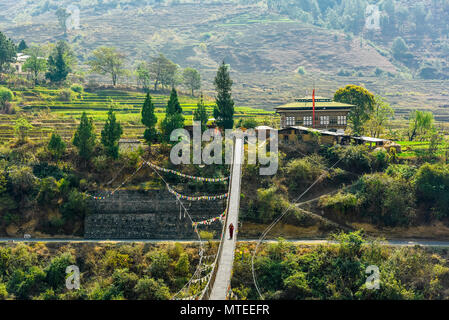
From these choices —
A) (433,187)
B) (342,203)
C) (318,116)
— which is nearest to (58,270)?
(342,203)

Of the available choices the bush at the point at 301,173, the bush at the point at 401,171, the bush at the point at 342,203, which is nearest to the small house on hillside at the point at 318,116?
the bush at the point at 301,173

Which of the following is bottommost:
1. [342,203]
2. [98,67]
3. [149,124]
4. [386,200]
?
[342,203]

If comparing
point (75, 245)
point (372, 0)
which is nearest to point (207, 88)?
point (75, 245)

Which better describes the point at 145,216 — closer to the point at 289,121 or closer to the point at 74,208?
the point at 74,208

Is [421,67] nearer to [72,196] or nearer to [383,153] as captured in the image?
[383,153]

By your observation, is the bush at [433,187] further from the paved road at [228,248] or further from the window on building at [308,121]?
the paved road at [228,248]

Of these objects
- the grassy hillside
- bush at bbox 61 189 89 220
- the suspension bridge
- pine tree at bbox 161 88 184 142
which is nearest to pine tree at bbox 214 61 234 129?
pine tree at bbox 161 88 184 142
